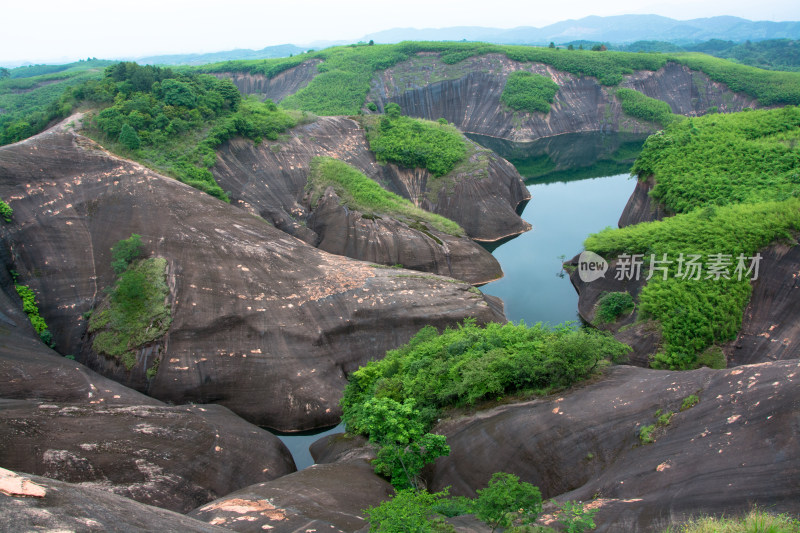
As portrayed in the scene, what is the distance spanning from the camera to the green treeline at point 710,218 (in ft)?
73.5

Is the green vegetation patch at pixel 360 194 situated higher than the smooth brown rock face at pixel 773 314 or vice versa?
the green vegetation patch at pixel 360 194

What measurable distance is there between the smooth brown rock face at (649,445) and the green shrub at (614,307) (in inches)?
432

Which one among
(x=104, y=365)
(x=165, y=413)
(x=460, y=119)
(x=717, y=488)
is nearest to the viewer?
(x=717, y=488)

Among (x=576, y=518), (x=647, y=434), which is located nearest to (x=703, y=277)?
(x=647, y=434)

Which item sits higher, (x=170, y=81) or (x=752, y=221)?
(x=170, y=81)

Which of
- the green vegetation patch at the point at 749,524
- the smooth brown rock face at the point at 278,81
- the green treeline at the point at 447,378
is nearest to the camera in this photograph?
the green vegetation patch at the point at 749,524

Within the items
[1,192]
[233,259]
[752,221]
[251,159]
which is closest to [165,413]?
[233,259]

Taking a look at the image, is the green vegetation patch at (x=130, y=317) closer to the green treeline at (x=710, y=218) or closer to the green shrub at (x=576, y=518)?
the green shrub at (x=576, y=518)

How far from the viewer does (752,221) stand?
2459 centimetres

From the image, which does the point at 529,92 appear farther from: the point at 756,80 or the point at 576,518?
the point at 576,518

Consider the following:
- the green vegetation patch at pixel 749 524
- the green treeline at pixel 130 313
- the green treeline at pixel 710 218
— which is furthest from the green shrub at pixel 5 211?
the green treeline at pixel 710 218

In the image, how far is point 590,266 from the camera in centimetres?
3012

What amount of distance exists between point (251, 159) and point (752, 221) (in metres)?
32.3

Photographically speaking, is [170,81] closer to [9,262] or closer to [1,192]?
[1,192]
